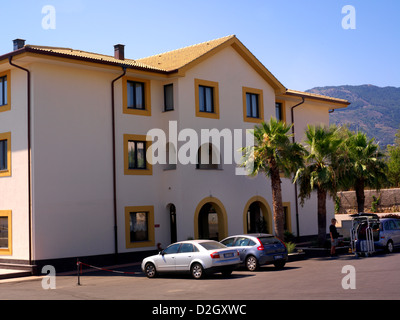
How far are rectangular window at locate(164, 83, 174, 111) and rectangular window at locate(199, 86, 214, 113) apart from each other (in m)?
1.66

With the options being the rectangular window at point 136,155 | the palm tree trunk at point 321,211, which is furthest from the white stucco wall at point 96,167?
the palm tree trunk at point 321,211

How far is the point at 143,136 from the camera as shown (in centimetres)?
2720

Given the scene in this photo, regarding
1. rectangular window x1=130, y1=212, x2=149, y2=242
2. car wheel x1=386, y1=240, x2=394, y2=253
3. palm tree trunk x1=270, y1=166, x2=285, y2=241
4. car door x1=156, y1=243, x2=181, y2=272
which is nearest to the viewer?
car door x1=156, y1=243, x2=181, y2=272

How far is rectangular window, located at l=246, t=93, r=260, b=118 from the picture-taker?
1239 inches

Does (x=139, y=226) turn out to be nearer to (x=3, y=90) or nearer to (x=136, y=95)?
(x=136, y=95)

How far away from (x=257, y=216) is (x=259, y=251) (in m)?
12.1

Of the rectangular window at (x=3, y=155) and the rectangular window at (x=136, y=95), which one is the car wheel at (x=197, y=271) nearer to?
the rectangular window at (x=136, y=95)

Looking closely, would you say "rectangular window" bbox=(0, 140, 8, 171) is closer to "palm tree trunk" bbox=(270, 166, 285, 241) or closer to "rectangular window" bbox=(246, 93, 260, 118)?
"palm tree trunk" bbox=(270, 166, 285, 241)

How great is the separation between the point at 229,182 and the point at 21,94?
38.3ft

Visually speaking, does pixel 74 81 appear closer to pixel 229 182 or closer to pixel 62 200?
pixel 62 200

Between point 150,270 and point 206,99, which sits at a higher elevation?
point 206,99

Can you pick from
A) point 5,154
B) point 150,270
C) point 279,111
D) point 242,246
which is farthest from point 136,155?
point 279,111

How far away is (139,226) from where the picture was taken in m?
26.9

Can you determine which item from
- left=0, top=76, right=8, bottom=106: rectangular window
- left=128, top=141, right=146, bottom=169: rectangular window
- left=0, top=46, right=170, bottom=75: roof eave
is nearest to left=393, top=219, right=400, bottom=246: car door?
left=128, top=141, right=146, bottom=169: rectangular window
